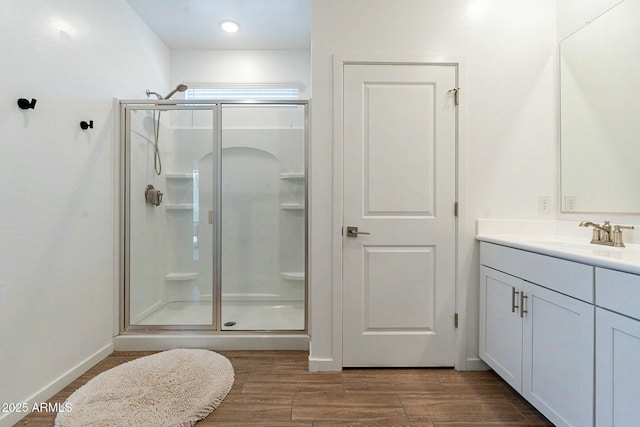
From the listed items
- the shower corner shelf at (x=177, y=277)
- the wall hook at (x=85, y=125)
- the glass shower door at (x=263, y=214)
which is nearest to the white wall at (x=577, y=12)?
the glass shower door at (x=263, y=214)

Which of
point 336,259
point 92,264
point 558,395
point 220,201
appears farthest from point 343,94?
point 92,264

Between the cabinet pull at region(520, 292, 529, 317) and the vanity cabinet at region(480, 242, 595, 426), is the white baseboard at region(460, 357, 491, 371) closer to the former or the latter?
the vanity cabinet at region(480, 242, 595, 426)

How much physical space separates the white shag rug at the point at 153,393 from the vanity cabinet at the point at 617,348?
1.69 meters

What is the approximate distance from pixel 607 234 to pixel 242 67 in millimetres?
3406

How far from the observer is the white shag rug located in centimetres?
145

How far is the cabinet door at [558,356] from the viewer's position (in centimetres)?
118

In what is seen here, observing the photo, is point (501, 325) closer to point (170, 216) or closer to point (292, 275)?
point (292, 275)

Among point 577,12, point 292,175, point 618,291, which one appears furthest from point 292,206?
point 577,12

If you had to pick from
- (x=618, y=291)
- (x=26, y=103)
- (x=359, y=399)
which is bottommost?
(x=359, y=399)

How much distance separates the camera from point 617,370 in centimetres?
106

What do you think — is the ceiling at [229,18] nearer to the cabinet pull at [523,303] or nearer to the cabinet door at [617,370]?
the cabinet pull at [523,303]

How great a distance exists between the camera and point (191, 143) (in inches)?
109

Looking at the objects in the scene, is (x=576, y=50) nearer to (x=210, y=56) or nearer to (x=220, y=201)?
(x=220, y=201)

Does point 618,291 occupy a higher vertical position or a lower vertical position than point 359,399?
higher
